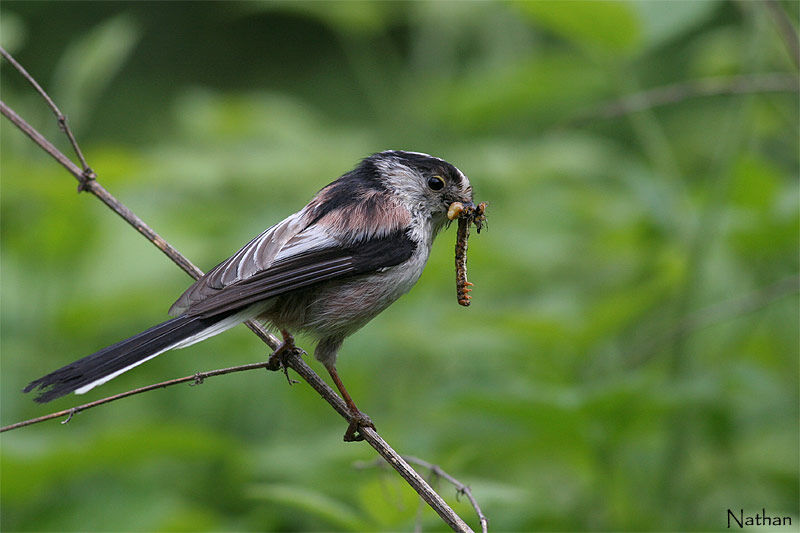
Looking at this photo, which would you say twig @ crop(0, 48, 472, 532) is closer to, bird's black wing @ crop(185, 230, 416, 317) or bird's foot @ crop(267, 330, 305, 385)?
bird's foot @ crop(267, 330, 305, 385)

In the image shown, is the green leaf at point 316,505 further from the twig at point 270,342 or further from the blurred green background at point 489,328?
the twig at point 270,342

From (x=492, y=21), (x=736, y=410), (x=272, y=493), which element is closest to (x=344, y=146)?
(x=492, y=21)

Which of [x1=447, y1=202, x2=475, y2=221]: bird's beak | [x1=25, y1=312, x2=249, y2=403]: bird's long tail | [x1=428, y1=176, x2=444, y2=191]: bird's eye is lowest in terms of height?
[x1=25, y1=312, x2=249, y2=403]: bird's long tail

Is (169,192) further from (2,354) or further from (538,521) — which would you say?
(538,521)

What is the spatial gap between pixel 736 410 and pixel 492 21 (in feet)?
12.4

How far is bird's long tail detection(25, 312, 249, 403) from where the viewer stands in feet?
7.16

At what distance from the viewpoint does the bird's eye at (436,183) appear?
2904 millimetres

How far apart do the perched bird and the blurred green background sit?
50cm

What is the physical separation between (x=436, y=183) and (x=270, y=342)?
726 millimetres

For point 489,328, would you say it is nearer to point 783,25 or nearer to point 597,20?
point 597,20

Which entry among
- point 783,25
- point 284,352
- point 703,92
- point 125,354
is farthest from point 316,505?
point 783,25

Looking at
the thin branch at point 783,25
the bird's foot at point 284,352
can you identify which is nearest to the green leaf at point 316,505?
the bird's foot at point 284,352

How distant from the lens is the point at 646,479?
12.3ft

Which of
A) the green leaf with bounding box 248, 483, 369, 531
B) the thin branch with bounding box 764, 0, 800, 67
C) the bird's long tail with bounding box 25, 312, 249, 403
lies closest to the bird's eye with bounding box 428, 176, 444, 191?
the bird's long tail with bounding box 25, 312, 249, 403
